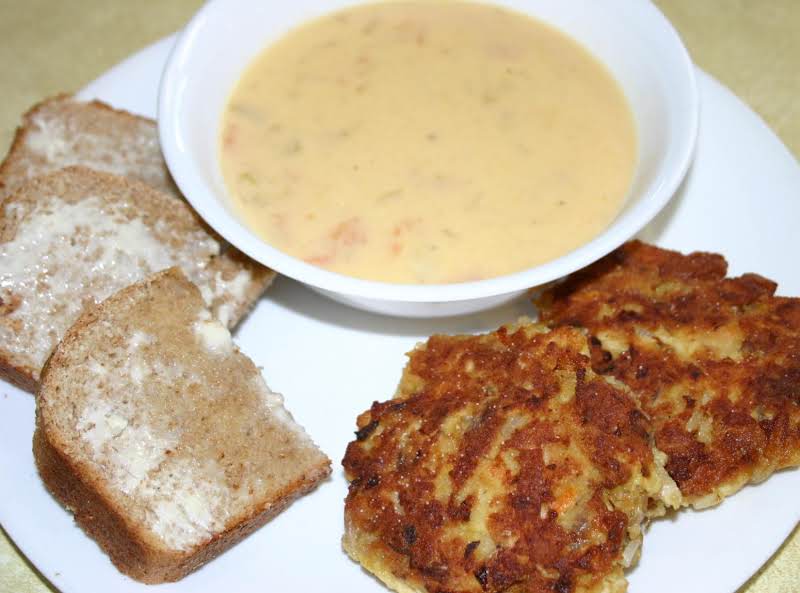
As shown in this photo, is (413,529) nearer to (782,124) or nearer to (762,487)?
(762,487)

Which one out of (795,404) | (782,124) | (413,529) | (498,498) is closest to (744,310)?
(795,404)

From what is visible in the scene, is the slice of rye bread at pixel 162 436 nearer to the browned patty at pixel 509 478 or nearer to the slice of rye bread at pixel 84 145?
the browned patty at pixel 509 478

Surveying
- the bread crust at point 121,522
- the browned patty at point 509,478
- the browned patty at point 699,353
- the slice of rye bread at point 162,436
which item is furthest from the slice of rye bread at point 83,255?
the browned patty at point 699,353

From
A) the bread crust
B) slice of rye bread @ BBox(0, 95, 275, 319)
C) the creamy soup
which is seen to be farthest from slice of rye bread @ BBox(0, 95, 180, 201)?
the bread crust

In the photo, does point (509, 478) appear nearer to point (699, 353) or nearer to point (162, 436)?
point (699, 353)

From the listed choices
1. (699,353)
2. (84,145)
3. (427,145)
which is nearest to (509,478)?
(699,353)

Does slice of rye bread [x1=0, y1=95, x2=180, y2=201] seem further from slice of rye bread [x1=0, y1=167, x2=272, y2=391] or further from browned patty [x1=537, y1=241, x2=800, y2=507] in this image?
browned patty [x1=537, y1=241, x2=800, y2=507]

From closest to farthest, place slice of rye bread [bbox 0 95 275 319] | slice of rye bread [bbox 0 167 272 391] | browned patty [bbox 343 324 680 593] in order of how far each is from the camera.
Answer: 1. browned patty [bbox 343 324 680 593]
2. slice of rye bread [bbox 0 167 272 391]
3. slice of rye bread [bbox 0 95 275 319]
